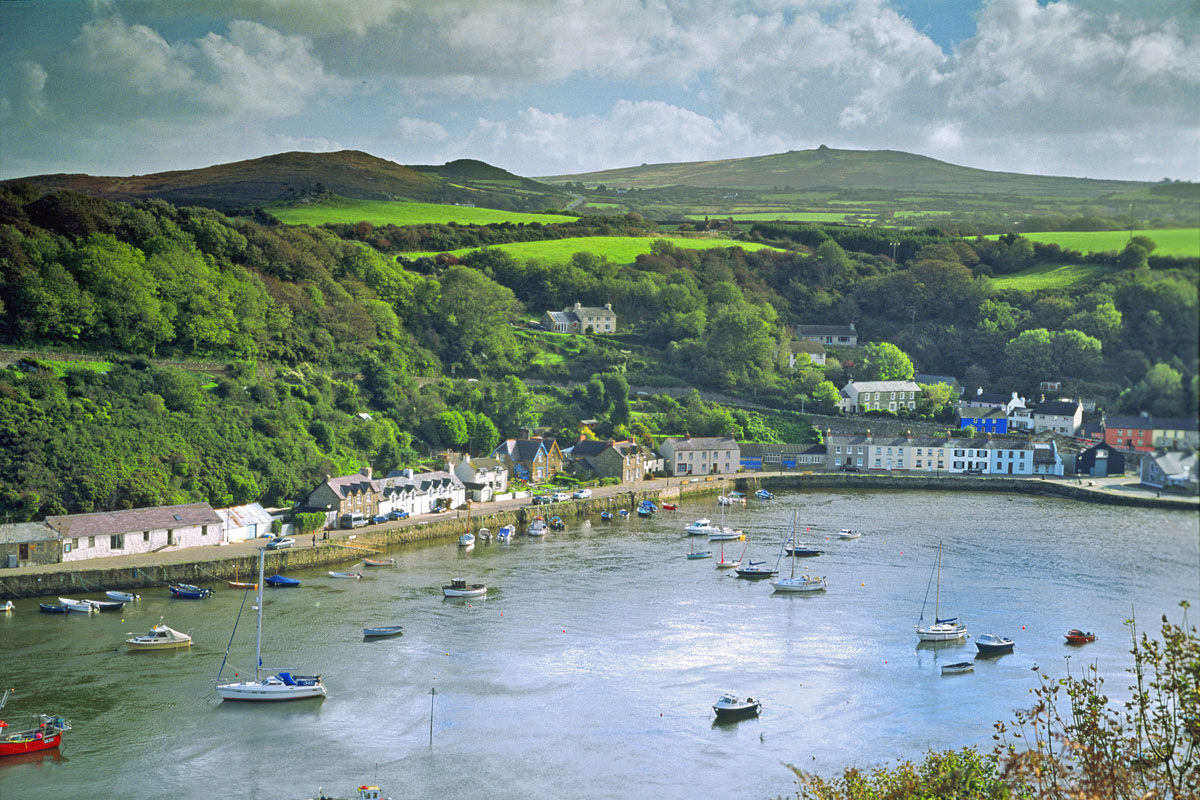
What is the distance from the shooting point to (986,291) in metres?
43.6

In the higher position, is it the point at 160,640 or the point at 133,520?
the point at 133,520

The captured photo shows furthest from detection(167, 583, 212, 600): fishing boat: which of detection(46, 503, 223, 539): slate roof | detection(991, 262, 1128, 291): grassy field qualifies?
detection(991, 262, 1128, 291): grassy field

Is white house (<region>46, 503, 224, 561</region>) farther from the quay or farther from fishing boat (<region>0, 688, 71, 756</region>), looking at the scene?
fishing boat (<region>0, 688, 71, 756</region>)

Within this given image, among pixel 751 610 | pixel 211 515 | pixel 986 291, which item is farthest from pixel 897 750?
pixel 986 291

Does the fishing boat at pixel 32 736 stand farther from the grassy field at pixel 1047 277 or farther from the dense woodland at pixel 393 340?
the grassy field at pixel 1047 277

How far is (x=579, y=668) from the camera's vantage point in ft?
46.3

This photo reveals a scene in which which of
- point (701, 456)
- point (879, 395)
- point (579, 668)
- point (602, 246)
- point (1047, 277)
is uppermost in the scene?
point (602, 246)

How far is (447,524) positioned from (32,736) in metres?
11.8

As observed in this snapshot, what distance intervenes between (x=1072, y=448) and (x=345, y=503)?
65.3ft

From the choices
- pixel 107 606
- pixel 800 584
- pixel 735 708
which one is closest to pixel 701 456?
pixel 800 584

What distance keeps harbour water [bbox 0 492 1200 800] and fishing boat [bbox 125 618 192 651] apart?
0.96 feet

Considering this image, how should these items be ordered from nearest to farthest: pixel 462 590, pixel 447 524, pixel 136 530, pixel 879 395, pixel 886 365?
pixel 462 590 → pixel 136 530 → pixel 447 524 → pixel 879 395 → pixel 886 365

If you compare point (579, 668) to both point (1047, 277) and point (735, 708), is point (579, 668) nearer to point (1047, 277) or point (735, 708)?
point (735, 708)

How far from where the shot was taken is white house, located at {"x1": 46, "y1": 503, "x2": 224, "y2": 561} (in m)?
18.5
